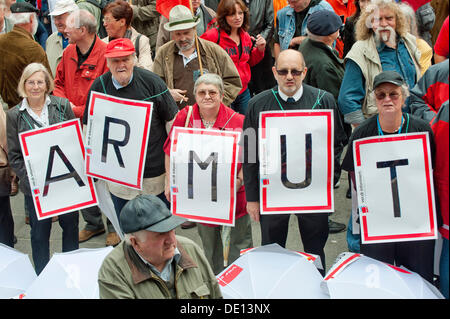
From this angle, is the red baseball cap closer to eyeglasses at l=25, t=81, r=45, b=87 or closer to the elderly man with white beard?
eyeglasses at l=25, t=81, r=45, b=87

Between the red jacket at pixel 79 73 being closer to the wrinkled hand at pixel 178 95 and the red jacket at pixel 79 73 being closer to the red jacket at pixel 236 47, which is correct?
the wrinkled hand at pixel 178 95

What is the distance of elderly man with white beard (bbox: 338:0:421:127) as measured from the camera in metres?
5.20

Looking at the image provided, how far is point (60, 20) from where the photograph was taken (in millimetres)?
6703

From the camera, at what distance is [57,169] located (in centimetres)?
512

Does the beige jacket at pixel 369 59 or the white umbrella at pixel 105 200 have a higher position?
the beige jacket at pixel 369 59

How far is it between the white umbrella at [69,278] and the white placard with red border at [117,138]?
3.20ft

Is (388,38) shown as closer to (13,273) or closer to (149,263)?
(149,263)

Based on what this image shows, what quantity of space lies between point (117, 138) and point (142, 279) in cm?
211

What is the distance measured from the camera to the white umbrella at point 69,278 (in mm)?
3908

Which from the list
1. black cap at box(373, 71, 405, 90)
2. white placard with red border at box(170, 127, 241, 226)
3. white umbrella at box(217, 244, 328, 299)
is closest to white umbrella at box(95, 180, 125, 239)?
white placard with red border at box(170, 127, 241, 226)

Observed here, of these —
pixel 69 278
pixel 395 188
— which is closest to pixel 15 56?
pixel 69 278

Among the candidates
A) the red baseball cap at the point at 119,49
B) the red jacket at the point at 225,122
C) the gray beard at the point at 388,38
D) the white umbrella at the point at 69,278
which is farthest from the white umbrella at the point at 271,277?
the gray beard at the point at 388,38

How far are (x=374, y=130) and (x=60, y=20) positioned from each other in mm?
3983

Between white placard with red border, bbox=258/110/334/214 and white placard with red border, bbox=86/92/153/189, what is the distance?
1.12m
